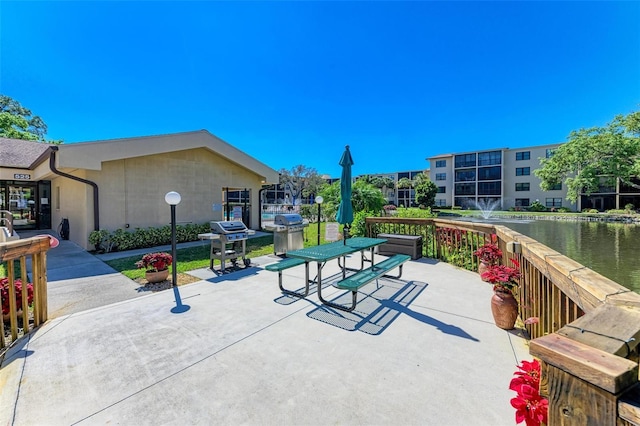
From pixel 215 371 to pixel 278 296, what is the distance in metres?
2.08

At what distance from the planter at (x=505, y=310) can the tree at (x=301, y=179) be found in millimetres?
45878

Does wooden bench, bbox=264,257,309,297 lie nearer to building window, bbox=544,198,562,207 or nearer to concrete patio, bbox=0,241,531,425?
concrete patio, bbox=0,241,531,425

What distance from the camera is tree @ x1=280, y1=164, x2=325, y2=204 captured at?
49.4 metres

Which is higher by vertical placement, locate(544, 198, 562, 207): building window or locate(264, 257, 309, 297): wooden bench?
locate(544, 198, 562, 207): building window

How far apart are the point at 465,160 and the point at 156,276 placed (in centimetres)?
5013

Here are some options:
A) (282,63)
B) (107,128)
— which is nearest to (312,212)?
(282,63)

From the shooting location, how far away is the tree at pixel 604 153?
24.4m

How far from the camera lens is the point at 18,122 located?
22547 mm

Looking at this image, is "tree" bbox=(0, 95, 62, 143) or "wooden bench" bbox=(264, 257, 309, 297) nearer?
"wooden bench" bbox=(264, 257, 309, 297)

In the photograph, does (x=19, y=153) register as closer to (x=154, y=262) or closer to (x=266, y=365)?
(x=154, y=262)

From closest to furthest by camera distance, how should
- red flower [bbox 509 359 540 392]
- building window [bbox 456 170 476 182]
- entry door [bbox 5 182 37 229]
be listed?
red flower [bbox 509 359 540 392], entry door [bbox 5 182 37 229], building window [bbox 456 170 476 182]

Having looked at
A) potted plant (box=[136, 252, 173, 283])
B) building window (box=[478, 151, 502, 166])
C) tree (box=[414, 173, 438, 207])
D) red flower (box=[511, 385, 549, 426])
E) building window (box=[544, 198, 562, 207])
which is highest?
building window (box=[478, 151, 502, 166])

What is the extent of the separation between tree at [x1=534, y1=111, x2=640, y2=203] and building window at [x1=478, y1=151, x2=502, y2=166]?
1333 cm

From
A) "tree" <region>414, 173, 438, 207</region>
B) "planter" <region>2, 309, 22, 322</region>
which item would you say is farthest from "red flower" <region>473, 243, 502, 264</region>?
"tree" <region>414, 173, 438, 207</region>
